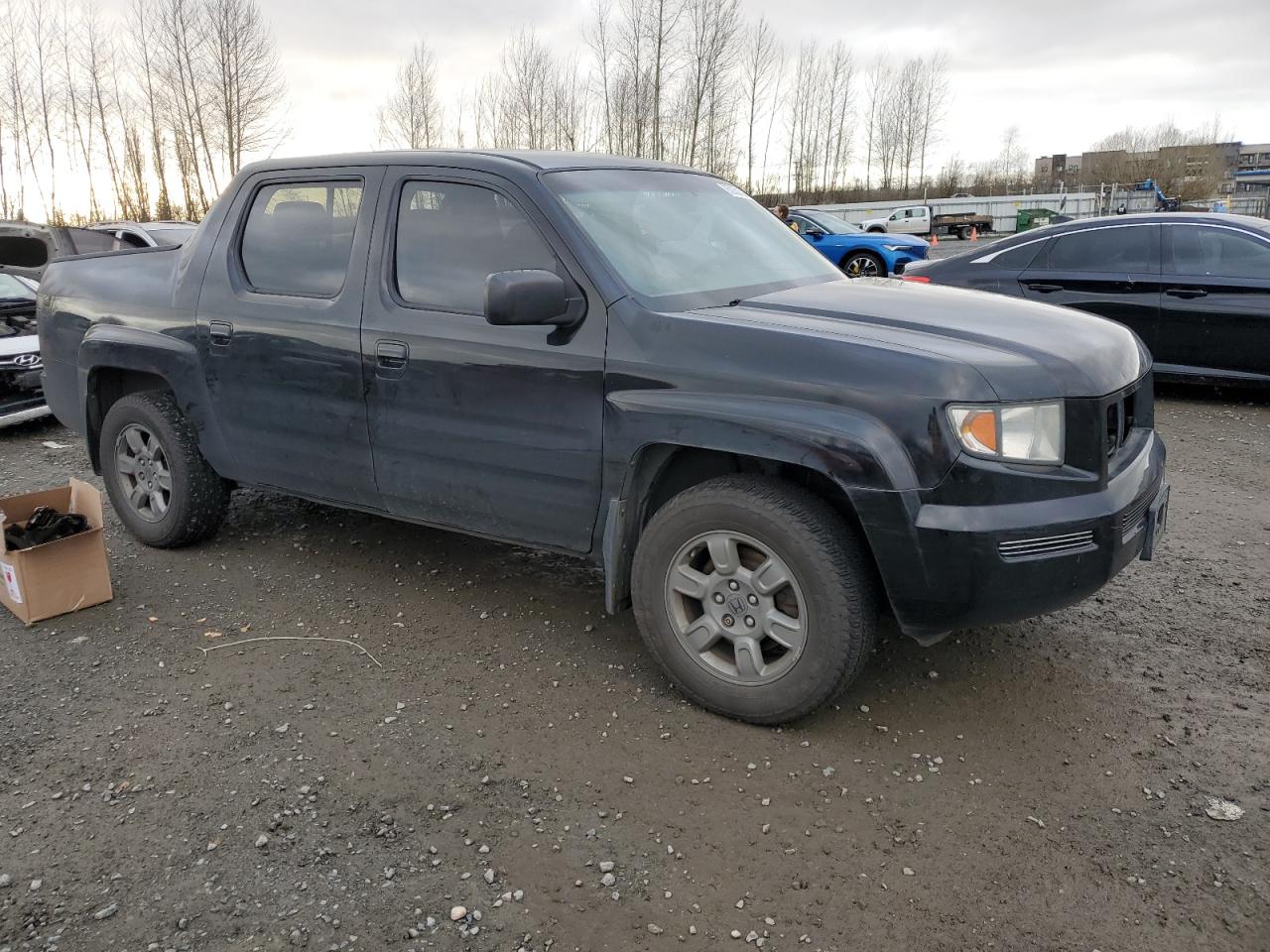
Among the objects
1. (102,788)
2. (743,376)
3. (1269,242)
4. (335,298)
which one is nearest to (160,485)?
(335,298)

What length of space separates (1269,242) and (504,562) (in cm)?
644

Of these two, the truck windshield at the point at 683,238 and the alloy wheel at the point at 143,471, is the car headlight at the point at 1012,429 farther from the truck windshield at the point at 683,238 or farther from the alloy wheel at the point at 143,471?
the alloy wheel at the point at 143,471

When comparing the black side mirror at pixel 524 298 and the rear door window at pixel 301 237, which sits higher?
the rear door window at pixel 301 237

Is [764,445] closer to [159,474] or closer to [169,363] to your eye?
[169,363]

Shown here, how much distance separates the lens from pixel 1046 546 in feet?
9.37

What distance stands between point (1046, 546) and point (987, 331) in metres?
0.72

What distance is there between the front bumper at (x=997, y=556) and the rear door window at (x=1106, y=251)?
18.6 ft

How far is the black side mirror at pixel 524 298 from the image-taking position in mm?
3137

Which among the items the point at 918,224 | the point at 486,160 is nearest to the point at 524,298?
the point at 486,160

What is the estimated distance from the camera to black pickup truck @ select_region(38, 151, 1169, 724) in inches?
112

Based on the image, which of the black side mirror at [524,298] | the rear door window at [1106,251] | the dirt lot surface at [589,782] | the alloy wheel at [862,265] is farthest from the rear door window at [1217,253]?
the alloy wheel at [862,265]

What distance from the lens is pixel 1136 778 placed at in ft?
9.75

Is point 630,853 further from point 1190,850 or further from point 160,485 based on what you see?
point 160,485

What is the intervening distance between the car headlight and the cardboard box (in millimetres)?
3543
